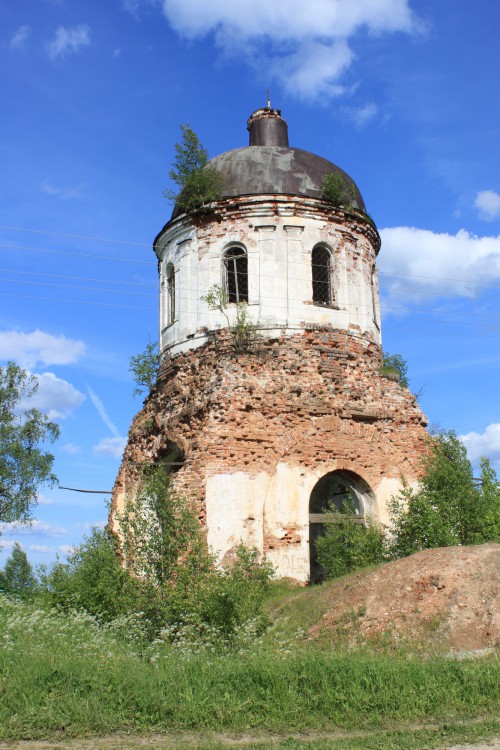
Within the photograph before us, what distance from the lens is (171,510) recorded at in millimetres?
11094

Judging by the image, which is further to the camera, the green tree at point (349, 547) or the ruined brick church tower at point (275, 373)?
the ruined brick church tower at point (275, 373)

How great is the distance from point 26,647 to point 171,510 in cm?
305

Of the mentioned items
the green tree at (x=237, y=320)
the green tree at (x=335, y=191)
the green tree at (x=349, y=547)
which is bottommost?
the green tree at (x=349, y=547)

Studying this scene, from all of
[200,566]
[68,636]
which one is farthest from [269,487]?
[68,636]

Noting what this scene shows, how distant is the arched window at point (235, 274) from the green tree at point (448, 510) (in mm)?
5743

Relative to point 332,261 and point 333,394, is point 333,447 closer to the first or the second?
point 333,394

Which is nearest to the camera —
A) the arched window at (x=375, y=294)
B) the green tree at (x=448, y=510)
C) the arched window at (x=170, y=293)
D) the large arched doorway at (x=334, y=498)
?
the green tree at (x=448, y=510)

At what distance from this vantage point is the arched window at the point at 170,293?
18.3 metres

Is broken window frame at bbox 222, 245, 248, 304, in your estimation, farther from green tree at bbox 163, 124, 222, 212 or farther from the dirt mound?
the dirt mound

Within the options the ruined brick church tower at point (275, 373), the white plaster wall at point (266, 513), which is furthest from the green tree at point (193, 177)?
the white plaster wall at point (266, 513)

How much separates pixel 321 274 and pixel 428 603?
9.29 meters

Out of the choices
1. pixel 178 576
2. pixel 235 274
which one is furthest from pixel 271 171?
pixel 178 576

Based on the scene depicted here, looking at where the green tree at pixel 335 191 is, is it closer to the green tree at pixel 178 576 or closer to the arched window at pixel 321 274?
the arched window at pixel 321 274

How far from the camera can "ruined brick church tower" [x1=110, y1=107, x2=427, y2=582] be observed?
1424 cm
